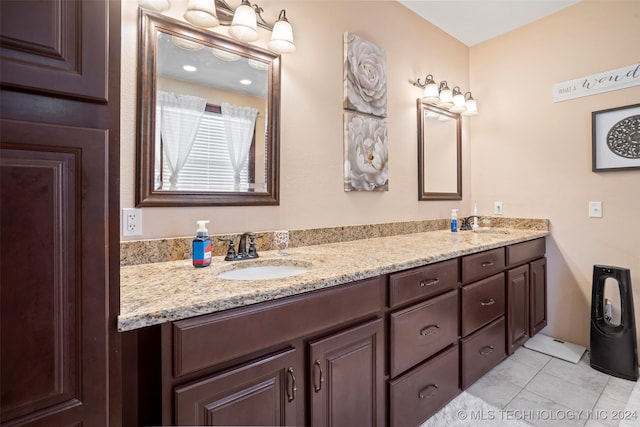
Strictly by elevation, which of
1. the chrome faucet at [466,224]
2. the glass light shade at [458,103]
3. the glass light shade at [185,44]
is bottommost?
the chrome faucet at [466,224]

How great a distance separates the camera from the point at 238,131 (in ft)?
5.04

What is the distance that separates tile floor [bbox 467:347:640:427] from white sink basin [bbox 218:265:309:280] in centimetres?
132

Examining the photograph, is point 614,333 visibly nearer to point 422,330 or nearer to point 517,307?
point 517,307

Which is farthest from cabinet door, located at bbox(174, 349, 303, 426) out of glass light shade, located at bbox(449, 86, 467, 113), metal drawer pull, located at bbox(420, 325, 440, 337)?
glass light shade, located at bbox(449, 86, 467, 113)

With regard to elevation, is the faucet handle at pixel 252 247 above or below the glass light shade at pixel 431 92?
below

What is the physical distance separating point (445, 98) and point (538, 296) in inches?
68.1

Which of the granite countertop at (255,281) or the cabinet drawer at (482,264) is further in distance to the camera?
the cabinet drawer at (482,264)

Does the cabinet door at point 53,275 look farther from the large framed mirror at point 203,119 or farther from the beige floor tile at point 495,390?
the beige floor tile at point 495,390

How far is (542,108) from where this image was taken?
2494mm

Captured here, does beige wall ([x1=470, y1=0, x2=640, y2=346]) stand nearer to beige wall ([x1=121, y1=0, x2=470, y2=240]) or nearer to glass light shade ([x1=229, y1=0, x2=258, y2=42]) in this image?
beige wall ([x1=121, y1=0, x2=470, y2=240])

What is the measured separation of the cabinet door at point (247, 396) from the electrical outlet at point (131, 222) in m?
0.74

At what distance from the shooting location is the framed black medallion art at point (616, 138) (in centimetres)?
206

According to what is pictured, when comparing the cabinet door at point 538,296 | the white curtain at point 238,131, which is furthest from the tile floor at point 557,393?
the white curtain at point 238,131

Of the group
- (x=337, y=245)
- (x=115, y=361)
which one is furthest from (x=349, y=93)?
(x=115, y=361)
